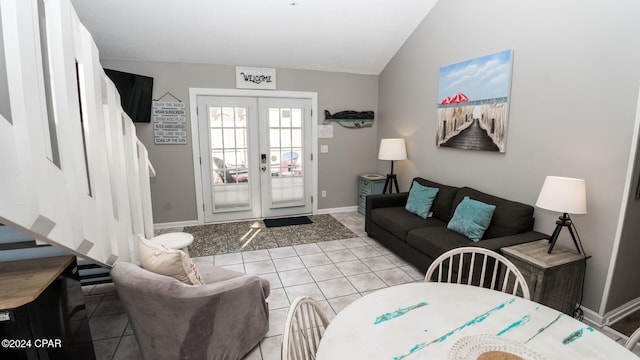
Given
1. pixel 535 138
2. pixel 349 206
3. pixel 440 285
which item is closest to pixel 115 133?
pixel 440 285

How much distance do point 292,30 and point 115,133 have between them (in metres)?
2.76

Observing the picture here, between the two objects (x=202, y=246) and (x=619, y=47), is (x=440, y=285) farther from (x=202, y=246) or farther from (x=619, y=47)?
(x=202, y=246)

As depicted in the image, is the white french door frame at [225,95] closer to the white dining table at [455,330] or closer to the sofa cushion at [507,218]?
the sofa cushion at [507,218]

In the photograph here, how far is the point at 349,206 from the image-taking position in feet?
18.3


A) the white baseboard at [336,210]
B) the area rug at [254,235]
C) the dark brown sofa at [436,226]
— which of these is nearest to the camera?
the dark brown sofa at [436,226]

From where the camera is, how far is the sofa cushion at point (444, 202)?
3.54m

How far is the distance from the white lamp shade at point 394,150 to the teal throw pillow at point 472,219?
1430mm

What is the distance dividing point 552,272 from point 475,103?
189 centimetres

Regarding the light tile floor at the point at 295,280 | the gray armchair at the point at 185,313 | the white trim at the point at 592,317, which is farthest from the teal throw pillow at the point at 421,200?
the gray armchair at the point at 185,313

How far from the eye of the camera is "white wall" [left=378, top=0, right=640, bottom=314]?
2207 mm

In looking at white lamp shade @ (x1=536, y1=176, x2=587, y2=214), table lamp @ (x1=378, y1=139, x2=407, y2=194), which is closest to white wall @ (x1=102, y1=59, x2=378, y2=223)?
table lamp @ (x1=378, y1=139, x2=407, y2=194)

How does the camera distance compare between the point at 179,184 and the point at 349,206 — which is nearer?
the point at 179,184

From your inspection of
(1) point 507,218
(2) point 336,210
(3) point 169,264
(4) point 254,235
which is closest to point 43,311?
(3) point 169,264

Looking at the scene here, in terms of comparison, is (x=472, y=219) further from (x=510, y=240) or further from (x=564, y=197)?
(x=564, y=197)
